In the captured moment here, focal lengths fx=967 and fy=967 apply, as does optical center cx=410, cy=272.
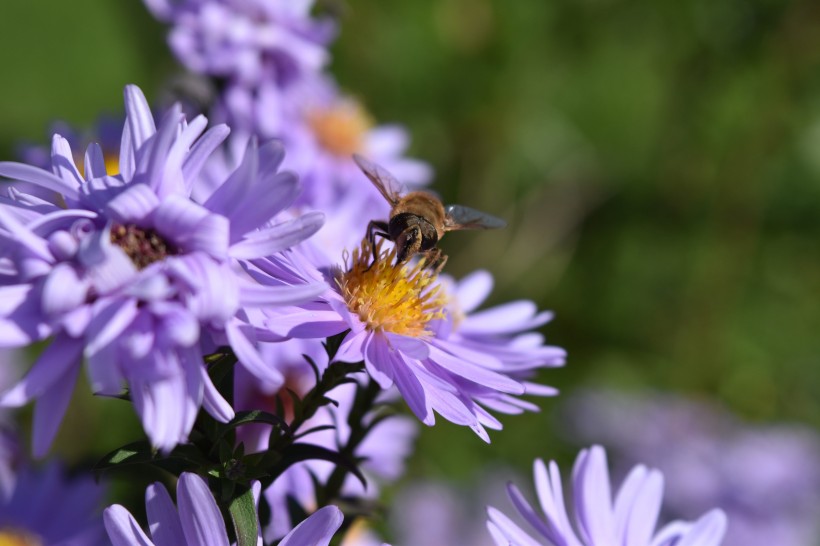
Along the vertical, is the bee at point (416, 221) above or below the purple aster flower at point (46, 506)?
above

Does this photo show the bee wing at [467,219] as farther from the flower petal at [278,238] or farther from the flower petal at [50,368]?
the flower petal at [50,368]

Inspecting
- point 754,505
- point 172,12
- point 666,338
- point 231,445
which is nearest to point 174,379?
point 231,445

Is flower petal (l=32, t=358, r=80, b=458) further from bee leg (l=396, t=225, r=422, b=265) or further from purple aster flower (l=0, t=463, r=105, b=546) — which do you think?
purple aster flower (l=0, t=463, r=105, b=546)

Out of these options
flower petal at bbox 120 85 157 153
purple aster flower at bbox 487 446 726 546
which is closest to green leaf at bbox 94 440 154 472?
flower petal at bbox 120 85 157 153

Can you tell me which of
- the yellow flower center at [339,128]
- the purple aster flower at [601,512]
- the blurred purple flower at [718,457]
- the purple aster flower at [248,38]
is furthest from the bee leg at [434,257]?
the blurred purple flower at [718,457]

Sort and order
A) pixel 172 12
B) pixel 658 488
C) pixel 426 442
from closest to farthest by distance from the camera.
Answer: pixel 658 488, pixel 172 12, pixel 426 442

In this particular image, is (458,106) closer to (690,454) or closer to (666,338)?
(666,338)
